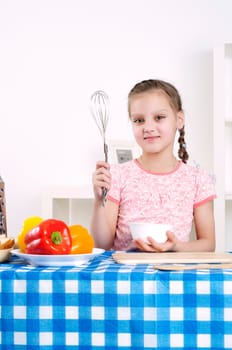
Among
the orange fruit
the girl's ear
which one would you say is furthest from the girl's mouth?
the orange fruit

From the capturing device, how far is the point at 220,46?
3049 mm

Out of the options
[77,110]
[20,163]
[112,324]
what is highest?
[77,110]

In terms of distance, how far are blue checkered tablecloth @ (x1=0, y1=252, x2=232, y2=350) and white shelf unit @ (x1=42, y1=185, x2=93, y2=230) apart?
1880mm

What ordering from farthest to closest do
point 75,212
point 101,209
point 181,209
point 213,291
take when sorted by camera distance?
1. point 75,212
2. point 181,209
3. point 101,209
4. point 213,291

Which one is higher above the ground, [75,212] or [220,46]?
[220,46]

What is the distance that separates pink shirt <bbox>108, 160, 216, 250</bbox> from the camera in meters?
1.94

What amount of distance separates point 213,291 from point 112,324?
0.19 meters

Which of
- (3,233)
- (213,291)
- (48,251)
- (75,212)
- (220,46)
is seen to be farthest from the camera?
(75,212)

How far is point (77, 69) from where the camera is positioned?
3.39 m

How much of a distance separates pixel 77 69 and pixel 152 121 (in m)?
1.60

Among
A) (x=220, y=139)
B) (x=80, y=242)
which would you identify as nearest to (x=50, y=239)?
(x=80, y=242)

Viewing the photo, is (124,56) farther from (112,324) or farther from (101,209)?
(112,324)

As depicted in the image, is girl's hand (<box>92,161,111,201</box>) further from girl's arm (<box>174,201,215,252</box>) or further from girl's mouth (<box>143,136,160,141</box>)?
girl's arm (<box>174,201,215,252</box>)

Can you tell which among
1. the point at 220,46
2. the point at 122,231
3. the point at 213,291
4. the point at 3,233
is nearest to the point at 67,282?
the point at 213,291
